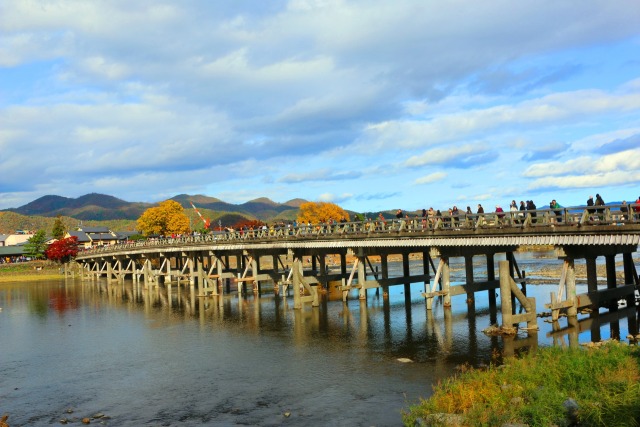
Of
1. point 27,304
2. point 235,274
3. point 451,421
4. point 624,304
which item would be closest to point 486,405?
point 451,421

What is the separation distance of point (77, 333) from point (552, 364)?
94.3 ft

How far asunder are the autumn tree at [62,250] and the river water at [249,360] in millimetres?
61978

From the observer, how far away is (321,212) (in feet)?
467

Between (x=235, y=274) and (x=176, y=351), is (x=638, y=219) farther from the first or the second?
(x=235, y=274)

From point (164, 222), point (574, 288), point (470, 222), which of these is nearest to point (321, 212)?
point (164, 222)

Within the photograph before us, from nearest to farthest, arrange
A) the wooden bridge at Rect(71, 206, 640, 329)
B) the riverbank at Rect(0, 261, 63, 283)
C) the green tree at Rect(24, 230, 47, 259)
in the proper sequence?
the wooden bridge at Rect(71, 206, 640, 329) → the riverbank at Rect(0, 261, 63, 283) → the green tree at Rect(24, 230, 47, 259)

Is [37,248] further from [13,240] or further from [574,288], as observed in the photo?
[574,288]

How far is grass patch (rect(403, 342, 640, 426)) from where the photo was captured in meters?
12.7

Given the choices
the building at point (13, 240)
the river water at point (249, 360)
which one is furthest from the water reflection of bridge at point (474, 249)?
the building at point (13, 240)

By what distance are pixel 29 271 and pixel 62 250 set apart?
20.2 ft

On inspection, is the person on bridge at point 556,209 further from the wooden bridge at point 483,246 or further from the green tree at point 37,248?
the green tree at point 37,248

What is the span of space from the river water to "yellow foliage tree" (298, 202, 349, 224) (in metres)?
→ 97.2

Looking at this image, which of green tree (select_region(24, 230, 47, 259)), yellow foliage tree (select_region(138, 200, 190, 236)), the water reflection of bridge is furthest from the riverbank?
the water reflection of bridge

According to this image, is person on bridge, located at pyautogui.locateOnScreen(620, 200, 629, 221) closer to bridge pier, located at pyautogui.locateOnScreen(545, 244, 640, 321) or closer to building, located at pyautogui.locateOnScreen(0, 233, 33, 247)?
bridge pier, located at pyautogui.locateOnScreen(545, 244, 640, 321)
